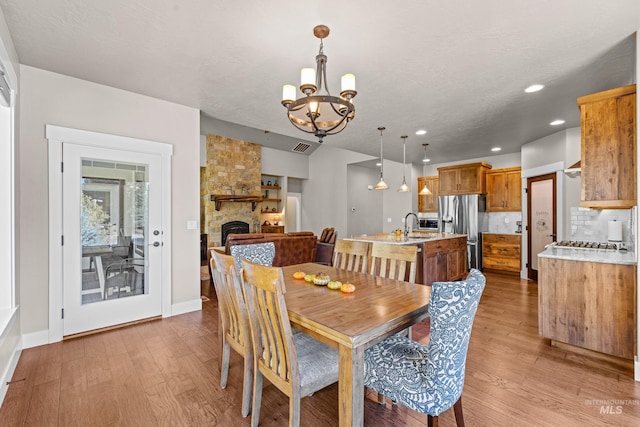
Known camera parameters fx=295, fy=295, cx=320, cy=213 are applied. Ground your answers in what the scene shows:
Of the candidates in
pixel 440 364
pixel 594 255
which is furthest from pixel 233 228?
pixel 440 364

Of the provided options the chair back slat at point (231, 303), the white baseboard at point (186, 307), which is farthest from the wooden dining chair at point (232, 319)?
the white baseboard at point (186, 307)

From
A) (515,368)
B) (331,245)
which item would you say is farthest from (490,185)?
(515,368)

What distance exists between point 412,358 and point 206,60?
2782 millimetres

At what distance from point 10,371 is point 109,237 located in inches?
53.2

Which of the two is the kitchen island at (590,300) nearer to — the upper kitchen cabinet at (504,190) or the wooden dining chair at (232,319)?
the wooden dining chair at (232,319)

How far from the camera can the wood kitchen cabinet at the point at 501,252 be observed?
5906 millimetres

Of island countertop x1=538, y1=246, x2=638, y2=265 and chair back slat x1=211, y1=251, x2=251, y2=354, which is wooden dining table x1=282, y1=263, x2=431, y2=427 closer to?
chair back slat x1=211, y1=251, x2=251, y2=354

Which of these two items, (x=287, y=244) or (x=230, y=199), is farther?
(x=230, y=199)

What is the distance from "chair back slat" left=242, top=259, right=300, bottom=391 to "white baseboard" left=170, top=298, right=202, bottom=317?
2.41 m

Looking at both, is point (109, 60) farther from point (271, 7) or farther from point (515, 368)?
point (515, 368)

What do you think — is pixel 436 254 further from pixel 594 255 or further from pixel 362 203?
pixel 362 203

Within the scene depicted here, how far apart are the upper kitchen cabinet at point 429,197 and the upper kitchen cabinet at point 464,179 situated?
1.98 feet

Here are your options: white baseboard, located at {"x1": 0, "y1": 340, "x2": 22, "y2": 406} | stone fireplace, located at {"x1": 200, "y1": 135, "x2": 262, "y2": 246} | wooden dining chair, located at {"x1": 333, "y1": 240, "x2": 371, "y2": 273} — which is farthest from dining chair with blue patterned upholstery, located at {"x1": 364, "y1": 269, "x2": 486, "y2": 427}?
stone fireplace, located at {"x1": 200, "y1": 135, "x2": 262, "y2": 246}

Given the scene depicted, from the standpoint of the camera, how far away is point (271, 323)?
4.88 ft
